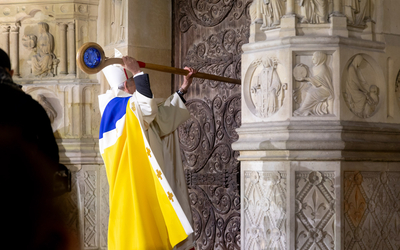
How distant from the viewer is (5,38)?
21.7 feet

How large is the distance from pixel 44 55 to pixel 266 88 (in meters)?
2.79

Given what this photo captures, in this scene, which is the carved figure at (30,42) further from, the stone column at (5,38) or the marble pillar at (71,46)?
the marble pillar at (71,46)

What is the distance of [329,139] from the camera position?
4.53 meters

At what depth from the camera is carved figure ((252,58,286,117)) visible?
15.5 ft

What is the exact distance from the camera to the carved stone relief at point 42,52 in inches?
256

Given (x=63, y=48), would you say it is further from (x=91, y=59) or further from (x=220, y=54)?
(x=91, y=59)

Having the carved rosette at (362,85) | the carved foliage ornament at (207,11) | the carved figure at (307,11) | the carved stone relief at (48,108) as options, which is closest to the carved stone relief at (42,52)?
the carved stone relief at (48,108)

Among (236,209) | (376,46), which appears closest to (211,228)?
(236,209)

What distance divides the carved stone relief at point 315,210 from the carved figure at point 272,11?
1203mm

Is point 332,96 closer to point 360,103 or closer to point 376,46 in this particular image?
point 360,103

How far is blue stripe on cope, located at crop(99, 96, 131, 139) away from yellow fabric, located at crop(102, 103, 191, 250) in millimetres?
107

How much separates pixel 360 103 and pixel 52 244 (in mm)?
2865

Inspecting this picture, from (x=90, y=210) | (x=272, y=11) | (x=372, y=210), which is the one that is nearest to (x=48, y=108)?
(x=90, y=210)

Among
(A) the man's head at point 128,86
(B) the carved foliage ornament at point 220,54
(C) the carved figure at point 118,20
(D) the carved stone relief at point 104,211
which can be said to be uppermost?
(C) the carved figure at point 118,20
